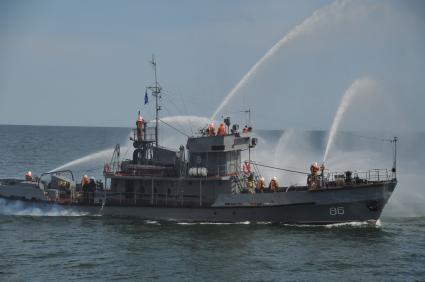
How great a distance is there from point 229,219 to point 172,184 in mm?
4830

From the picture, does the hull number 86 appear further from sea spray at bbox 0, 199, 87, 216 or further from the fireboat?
sea spray at bbox 0, 199, 87, 216

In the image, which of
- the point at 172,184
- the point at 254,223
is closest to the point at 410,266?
the point at 254,223

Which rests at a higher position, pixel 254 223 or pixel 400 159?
pixel 400 159

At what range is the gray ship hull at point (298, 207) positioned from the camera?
117 feet

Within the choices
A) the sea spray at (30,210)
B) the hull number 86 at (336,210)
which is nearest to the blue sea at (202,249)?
the sea spray at (30,210)

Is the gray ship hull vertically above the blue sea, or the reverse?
the gray ship hull

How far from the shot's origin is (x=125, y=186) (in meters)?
40.4

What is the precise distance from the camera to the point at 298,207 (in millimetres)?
36562

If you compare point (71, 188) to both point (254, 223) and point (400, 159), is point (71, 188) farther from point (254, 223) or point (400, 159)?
point (400, 159)

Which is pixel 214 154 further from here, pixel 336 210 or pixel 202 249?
pixel 336 210

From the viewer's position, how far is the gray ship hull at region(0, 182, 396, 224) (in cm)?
3553

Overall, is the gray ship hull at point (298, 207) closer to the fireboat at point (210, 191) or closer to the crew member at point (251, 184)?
the fireboat at point (210, 191)

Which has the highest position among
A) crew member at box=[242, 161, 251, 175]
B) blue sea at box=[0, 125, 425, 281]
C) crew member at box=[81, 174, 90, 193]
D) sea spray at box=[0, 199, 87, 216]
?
crew member at box=[242, 161, 251, 175]

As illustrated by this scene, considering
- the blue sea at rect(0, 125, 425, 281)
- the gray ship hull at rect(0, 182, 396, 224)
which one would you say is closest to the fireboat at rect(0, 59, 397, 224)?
the gray ship hull at rect(0, 182, 396, 224)
